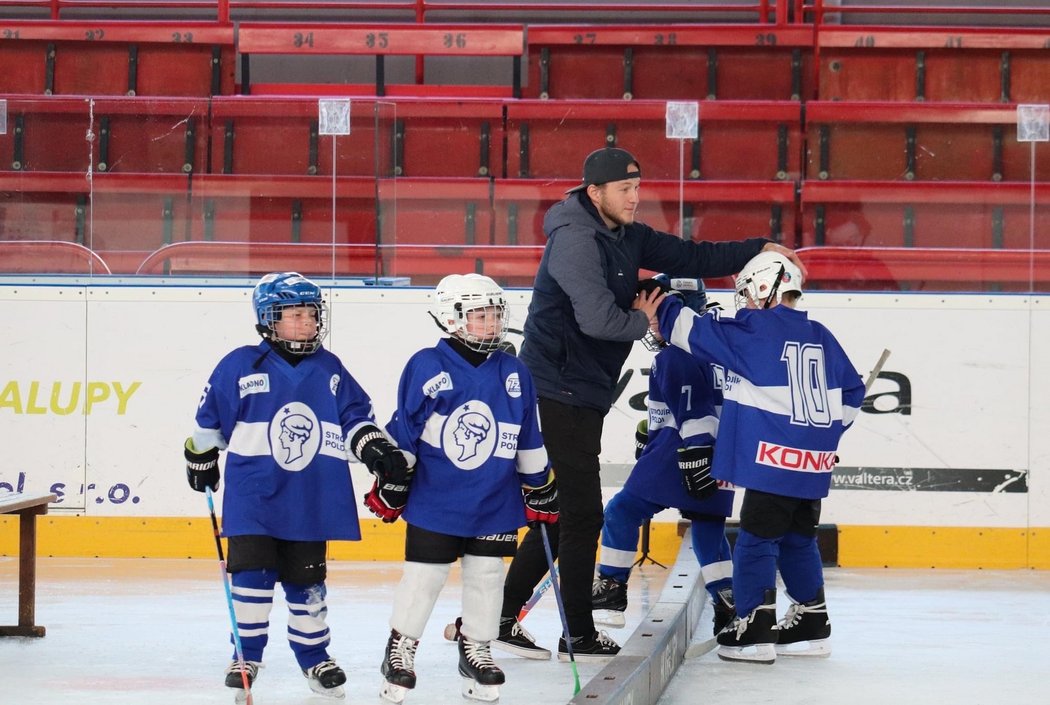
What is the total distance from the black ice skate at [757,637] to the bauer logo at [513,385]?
1.00 metres

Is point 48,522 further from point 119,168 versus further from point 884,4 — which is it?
point 884,4

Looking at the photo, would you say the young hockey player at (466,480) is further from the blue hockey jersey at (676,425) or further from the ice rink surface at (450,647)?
the blue hockey jersey at (676,425)

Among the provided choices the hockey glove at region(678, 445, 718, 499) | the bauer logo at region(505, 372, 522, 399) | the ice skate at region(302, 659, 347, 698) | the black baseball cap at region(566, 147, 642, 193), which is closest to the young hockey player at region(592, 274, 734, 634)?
the hockey glove at region(678, 445, 718, 499)

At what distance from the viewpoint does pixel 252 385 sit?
3.49m

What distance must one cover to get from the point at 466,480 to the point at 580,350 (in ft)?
1.94

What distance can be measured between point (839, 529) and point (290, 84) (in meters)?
5.01

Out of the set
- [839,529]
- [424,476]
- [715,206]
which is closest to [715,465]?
[424,476]

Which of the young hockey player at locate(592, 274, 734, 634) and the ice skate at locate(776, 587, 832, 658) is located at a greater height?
the young hockey player at locate(592, 274, 734, 634)

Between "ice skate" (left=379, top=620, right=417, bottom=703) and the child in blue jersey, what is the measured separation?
3.41 feet

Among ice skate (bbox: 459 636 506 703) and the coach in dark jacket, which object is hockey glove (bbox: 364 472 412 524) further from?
the coach in dark jacket

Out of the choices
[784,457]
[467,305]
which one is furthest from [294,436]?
[784,457]

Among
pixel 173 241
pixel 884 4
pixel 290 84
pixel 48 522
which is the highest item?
pixel 884 4

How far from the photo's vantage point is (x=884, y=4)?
33.1 ft

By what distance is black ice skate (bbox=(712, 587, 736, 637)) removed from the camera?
4.38 metres
